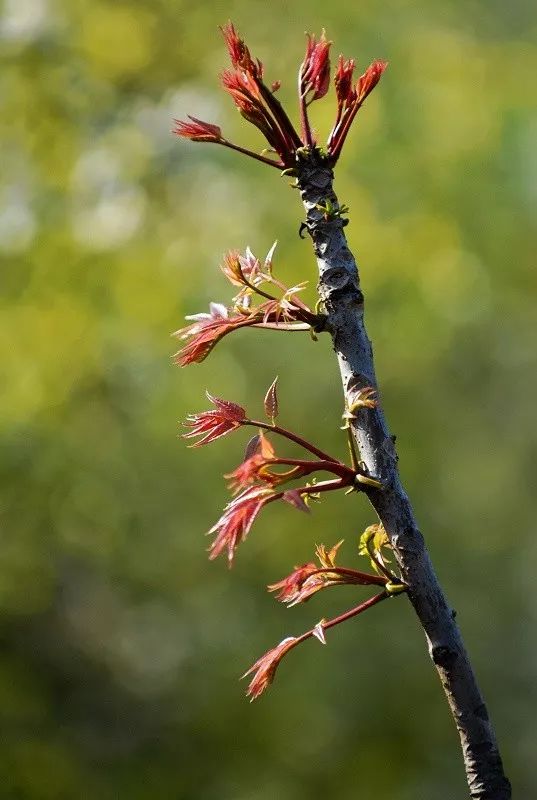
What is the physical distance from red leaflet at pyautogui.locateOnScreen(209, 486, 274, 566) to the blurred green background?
318 centimetres

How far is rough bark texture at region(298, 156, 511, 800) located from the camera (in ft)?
2.65

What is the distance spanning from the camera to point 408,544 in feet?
2.64

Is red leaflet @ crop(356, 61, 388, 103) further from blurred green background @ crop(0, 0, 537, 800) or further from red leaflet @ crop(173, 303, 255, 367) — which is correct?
blurred green background @ crop(0, 0, 537, 800)

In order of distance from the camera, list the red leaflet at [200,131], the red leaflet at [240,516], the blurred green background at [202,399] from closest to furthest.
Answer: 1. the red leaflet at [240,516]
2. the red leaflet at [200,131]
3. the blurred green background at [202,399]

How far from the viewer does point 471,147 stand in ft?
14.2

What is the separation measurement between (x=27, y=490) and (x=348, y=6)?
283 centimetres

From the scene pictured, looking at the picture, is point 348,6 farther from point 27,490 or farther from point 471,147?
point 27,490

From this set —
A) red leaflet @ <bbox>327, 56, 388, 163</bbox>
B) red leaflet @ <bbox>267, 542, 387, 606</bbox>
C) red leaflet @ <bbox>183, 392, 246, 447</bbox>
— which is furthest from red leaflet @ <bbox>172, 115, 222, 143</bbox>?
red leaflet @ <bbox>267, 542, 387, 606</bbox>

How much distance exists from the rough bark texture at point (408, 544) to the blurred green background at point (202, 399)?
314 centimetres

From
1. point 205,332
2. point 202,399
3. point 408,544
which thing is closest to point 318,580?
point 408,544

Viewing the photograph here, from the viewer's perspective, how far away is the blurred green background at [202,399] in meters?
4.08

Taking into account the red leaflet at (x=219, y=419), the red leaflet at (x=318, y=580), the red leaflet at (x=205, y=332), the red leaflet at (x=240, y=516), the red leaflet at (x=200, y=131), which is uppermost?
the red leaflet at (x=200, y=131)

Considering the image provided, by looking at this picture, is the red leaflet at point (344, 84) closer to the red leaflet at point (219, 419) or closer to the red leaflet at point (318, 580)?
the red leaflet at point (219, 419)

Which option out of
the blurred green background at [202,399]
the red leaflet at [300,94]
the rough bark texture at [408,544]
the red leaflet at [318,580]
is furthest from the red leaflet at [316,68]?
the blurred green background at [202,399]
